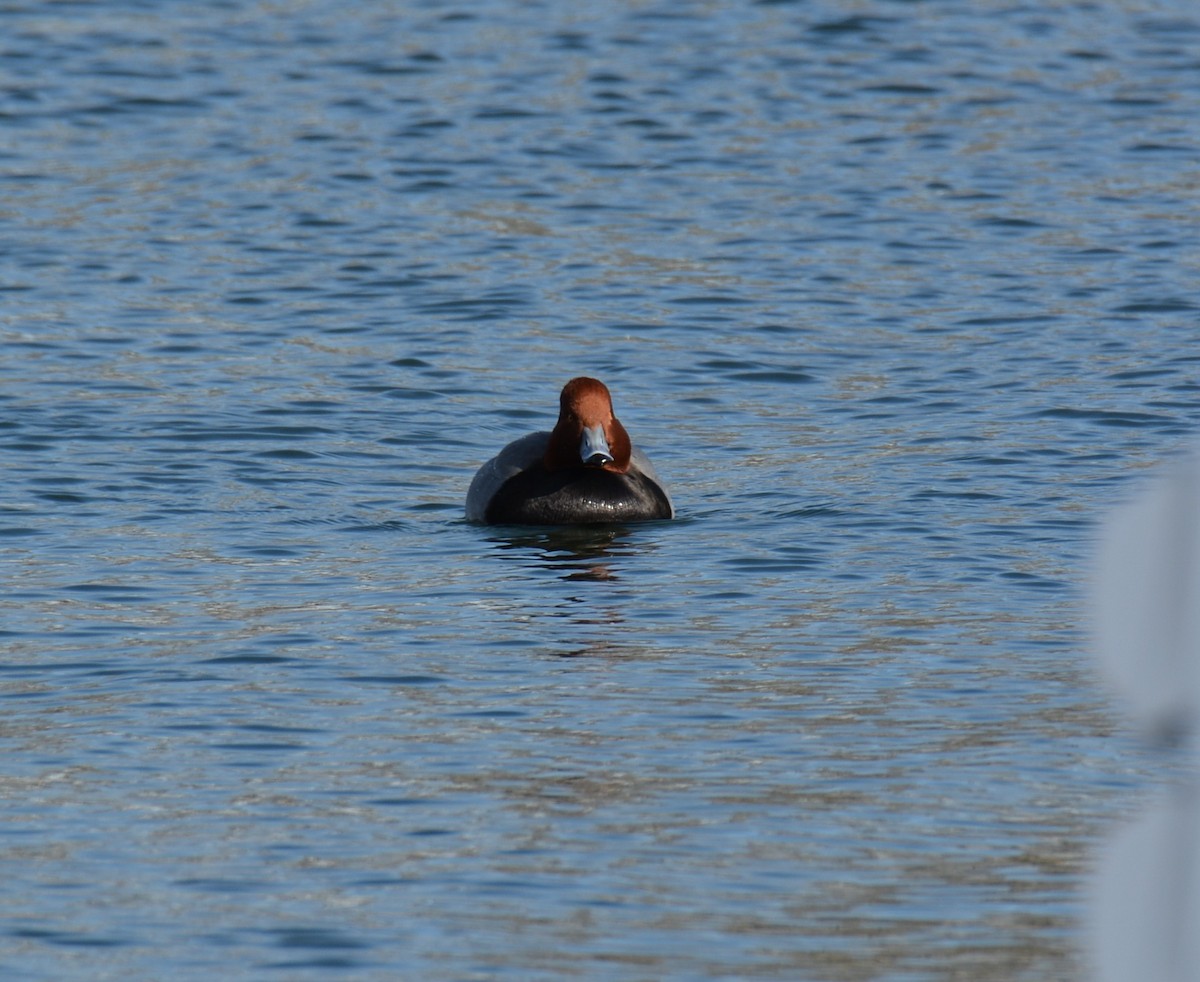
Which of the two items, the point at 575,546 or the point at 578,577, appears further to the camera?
the point at 575,546

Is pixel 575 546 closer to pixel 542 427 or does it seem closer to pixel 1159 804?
pixel 542 427

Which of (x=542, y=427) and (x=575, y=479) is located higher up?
(x=575, y=479)

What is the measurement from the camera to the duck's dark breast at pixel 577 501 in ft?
43.7

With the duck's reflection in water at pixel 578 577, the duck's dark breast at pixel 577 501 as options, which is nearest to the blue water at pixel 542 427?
the duck's reflection in water at pixel 578 577

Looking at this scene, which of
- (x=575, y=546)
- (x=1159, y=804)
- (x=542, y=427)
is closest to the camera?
(x=1159, y=804)

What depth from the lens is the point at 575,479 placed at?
13555mm

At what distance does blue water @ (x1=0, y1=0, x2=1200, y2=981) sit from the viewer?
25.8ft

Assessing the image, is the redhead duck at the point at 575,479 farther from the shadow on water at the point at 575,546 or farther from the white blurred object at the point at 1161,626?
the white blurred object at the point at 1161,626

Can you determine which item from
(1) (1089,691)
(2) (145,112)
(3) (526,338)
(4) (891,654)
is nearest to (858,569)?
(4) (891,654)

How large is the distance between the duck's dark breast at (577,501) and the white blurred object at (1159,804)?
14.2 ft

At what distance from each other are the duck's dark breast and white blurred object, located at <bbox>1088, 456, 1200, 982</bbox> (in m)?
4.34

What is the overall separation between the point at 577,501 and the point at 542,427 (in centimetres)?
243

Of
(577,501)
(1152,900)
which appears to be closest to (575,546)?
(577,501)

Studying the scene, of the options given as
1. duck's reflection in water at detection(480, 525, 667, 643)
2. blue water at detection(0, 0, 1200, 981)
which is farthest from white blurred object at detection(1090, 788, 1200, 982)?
duck's reflection in water at detection(480, 525, 667, 643)
